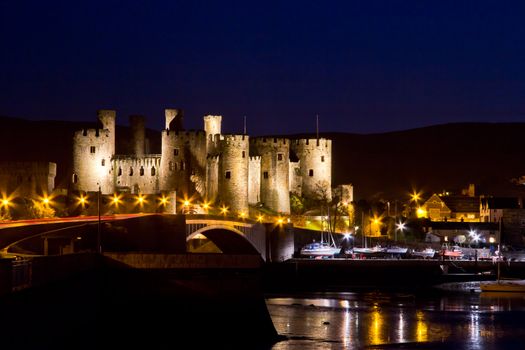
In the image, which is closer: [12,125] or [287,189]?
[287,189]

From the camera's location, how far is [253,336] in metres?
40.6

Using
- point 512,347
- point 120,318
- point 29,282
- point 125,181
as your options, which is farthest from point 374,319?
point 125,181

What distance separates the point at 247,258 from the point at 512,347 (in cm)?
979

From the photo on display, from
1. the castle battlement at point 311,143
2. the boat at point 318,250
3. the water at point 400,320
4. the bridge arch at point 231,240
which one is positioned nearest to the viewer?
the water at point 400,320

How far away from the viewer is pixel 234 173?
88.7 m

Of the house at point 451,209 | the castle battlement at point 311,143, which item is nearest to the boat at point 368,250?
the castle battlement at point 311,143

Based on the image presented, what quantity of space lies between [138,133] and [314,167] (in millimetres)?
14760

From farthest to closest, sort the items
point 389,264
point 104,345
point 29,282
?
1. point 389,264
2. point 104,345
3. point 29,282

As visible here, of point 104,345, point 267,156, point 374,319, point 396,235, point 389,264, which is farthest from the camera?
point 396,235

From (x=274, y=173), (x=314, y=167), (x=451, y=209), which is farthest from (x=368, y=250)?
(x=451, y=209)

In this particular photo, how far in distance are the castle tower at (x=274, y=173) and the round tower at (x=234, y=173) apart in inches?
172

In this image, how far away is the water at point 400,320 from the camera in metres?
43.4

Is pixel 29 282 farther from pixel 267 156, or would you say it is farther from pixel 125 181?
pixel 267 156

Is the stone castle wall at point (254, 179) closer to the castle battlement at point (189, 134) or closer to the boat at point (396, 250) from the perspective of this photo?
the castle battlement at point (189, 134)
